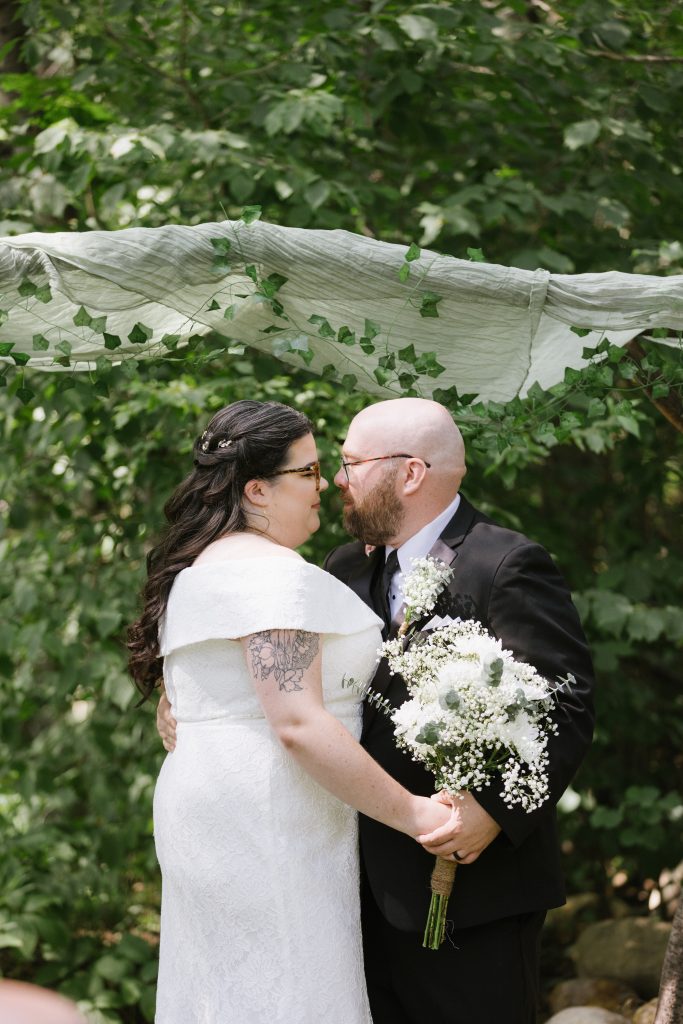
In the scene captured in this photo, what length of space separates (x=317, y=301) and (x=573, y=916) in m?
3.83

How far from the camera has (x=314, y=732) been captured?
2.31 m

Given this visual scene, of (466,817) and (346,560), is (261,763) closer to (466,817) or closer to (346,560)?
(466,817)

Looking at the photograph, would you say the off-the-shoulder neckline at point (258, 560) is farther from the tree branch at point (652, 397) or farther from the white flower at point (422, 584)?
the tree branch at point (652, 397)

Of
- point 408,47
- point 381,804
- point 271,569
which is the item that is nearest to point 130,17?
point 408,47

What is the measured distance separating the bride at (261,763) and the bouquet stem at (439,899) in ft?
0.35

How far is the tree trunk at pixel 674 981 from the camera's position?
2.90m

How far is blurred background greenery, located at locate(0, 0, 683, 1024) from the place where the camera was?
3.97 metres

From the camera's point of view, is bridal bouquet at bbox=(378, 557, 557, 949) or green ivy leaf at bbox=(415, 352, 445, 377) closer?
bridal bouquet at bbox=(378, 557, 557, 949)

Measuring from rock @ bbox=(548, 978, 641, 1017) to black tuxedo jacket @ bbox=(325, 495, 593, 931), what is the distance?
218 centimetres

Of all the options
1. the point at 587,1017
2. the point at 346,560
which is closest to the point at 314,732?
the point at 346,560

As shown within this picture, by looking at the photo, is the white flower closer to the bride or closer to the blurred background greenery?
the bride

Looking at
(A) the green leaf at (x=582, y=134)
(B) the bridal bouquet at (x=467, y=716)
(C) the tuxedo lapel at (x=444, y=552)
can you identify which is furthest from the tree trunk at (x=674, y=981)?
(A) the green leaf at (x=582, y=134)

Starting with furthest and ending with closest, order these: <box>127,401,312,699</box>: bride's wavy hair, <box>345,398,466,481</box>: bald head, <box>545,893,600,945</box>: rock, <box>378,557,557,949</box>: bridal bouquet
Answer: <box>545,893,600,945</box>: rock → <box>345,398,466,481</box>: bald head → <box>127,401,312,699</box>: bride's wavy hair → <box>378,557,557,949</box>: bridal bouquet

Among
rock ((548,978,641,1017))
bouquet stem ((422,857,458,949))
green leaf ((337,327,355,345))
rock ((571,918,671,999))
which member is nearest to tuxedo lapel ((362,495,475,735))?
bouquet stem ((422,857,458,949))
